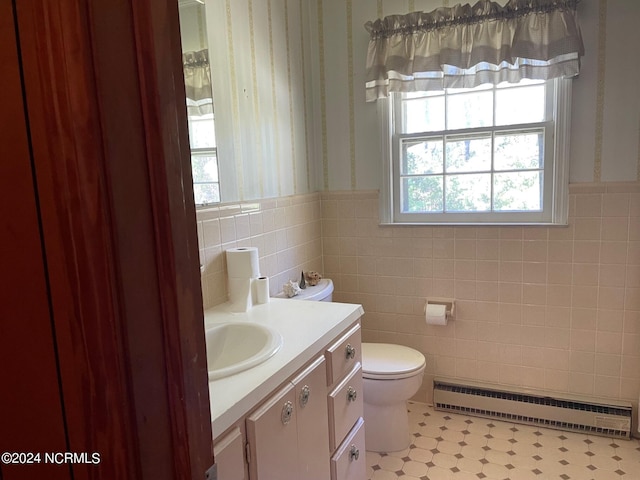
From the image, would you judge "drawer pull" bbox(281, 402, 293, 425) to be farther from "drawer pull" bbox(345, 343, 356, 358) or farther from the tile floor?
the tile floor

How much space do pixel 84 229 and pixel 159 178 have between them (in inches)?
3.9

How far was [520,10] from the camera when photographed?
7.20 ft

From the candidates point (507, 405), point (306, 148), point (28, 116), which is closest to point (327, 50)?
point (306, 148)

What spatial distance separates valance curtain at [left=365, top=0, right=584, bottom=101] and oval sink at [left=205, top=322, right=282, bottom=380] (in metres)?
1.55

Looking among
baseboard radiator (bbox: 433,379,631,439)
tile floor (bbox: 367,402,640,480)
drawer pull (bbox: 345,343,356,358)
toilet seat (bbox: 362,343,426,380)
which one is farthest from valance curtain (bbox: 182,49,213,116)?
baseboard radiator (bbox: 433,379,631,439)

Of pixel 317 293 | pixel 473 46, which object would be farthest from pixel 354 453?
pixel 473 46

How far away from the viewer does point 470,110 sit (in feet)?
8.15

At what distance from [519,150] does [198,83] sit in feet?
5.52

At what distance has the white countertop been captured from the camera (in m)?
1.05

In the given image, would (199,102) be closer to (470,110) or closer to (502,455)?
(470,110)

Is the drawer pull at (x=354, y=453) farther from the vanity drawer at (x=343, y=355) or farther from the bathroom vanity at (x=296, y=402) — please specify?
the vanity drawer at (x=343, y=355)

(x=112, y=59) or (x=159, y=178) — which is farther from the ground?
(x=112, y=59)

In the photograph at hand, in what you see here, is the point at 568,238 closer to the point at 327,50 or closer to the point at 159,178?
the point at 327,50

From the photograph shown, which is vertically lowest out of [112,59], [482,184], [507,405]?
[507,405]
